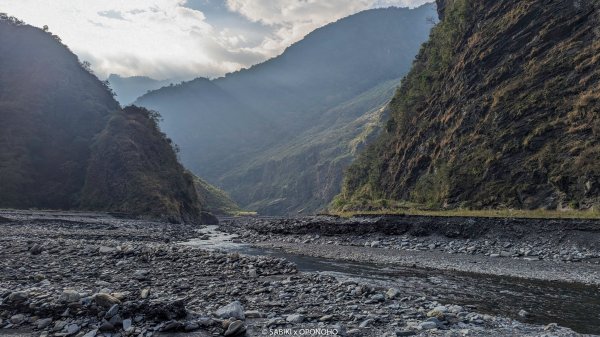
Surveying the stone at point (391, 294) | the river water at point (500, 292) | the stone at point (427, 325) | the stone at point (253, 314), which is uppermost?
the stone at point (253, 314)

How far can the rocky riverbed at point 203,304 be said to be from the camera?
9523 mm

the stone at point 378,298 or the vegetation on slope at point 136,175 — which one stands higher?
the vegetation on slope at point 136,175

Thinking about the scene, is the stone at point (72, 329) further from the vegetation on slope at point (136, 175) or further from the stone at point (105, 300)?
the vegetation on slope at point (136, 175)

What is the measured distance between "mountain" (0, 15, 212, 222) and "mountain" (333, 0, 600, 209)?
4656 cm

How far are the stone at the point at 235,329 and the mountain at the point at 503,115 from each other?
129 feet

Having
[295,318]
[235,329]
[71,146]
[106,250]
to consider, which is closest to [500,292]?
[295,318]

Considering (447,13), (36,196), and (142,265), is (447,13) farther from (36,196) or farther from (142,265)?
(36,196)

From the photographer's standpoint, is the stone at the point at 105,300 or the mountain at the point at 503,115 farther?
the mountain at the point at 503,115

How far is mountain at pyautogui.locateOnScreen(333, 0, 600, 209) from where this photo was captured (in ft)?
136

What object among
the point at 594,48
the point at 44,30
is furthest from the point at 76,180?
the point at 594,48

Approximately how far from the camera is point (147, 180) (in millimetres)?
80188

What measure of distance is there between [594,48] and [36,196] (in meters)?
93.8

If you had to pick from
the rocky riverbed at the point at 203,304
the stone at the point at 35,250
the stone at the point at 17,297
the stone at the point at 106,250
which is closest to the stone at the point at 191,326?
the rocky riverbed at the point at 203,304

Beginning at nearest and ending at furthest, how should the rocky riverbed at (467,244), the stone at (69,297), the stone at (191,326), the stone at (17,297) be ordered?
1. the stone at (191,326)
2. the stone at (69,297)
3. the stone at (17,297)
4. the rocky riverbed at (467,244)
